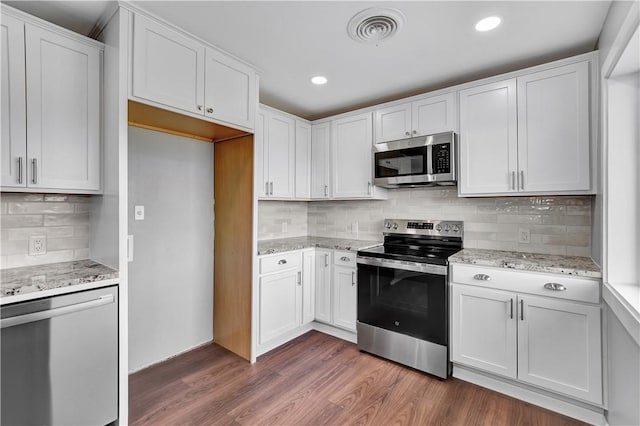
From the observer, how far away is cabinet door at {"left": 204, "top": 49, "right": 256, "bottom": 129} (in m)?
2.18

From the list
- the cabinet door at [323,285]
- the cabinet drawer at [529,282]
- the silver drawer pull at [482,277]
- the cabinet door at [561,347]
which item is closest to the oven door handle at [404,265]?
the cabinet drawer at [529,282]

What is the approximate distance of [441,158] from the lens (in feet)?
8.60

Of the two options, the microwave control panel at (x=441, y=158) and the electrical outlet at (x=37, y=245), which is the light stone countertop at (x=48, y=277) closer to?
the electrical outlet at (x=37, y=245)

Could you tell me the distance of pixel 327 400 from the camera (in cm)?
210

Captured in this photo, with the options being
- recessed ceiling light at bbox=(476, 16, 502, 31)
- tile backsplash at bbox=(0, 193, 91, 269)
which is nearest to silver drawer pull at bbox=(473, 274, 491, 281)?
recessed ceiling light at bbox=(476, 16, 502, 31)

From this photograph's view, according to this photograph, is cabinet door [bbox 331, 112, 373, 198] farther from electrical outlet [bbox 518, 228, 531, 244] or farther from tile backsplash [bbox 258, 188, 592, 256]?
electrical outlet [bbox 518, 228, 531, 244]

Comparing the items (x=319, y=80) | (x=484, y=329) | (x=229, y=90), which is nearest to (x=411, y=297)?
(x=484, y=329)

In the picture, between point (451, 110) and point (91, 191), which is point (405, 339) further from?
point (91, 191)

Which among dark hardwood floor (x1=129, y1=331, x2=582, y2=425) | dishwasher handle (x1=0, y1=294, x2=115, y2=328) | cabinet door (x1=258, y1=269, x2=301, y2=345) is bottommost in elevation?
dark hardwood floor (x1=129, y1=331, x2=582, y2=425)

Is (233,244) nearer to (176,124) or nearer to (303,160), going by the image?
(176,124)

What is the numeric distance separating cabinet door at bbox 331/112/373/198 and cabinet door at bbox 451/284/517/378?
1340mm

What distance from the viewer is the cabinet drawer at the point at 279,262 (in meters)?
2.70

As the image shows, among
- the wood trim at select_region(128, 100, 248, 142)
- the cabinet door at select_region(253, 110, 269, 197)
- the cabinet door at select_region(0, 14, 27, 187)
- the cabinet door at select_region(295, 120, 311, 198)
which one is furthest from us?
the cabinet door at select_region(295, 120, 311, 198)

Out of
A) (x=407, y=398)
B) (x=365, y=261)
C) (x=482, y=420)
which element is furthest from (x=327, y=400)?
(x=365, y=261)
